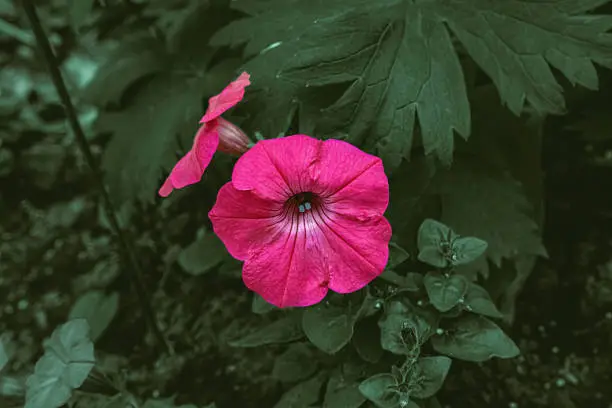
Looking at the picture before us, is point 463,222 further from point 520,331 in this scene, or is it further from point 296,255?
point 296,255

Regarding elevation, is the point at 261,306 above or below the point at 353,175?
below

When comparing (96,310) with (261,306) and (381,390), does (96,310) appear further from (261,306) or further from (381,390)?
(381,390)

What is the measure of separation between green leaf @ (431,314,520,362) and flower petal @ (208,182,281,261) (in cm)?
30

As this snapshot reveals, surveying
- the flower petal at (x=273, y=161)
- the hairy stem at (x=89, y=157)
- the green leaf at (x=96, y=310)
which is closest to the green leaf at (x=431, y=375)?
the flower petal at (x=273, y=161)

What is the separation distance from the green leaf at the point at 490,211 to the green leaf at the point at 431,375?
0.35 m

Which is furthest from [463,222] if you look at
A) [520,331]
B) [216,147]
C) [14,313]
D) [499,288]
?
[14,313]

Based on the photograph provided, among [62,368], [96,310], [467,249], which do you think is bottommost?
[96,310]

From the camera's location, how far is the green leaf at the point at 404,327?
39.2 inches

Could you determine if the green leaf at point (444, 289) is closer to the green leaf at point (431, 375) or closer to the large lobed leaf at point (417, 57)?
the green leaf at point (431, 375)

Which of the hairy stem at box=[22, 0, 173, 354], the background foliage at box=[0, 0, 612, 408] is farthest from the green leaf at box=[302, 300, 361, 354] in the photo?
the hairy stem at box=[22, 0, 173, 354]

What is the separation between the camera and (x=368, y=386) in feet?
3.26

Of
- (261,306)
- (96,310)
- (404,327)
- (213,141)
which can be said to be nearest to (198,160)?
(213,141)

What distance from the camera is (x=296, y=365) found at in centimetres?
121

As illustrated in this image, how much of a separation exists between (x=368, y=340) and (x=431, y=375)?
5.3 inches
